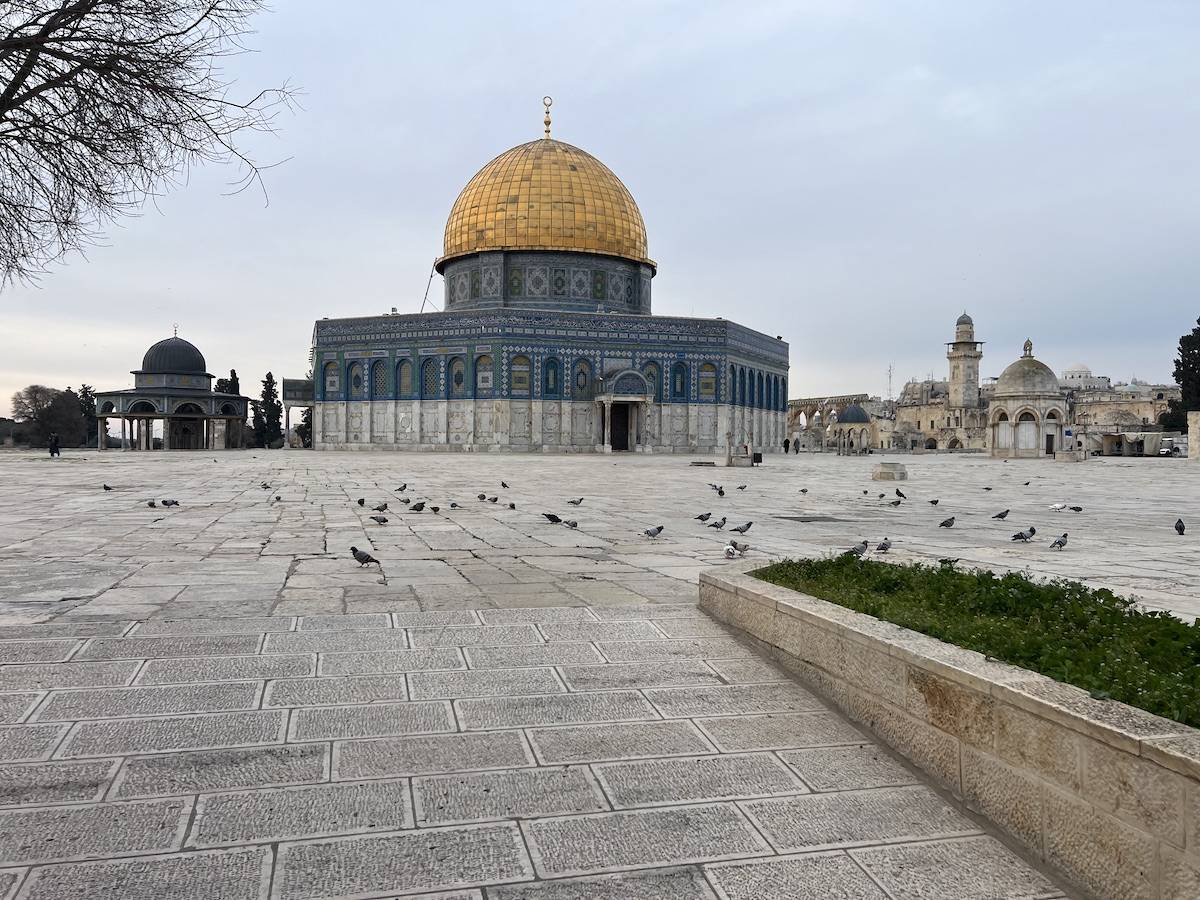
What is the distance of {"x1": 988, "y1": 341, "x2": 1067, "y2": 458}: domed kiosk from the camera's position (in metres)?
38.4

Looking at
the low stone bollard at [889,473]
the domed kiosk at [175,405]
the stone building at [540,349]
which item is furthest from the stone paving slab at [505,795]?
the domed kiosk at [175,405]

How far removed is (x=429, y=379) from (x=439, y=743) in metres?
40.3

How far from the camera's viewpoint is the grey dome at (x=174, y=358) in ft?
167

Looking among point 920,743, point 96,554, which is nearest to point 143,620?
point 96,554

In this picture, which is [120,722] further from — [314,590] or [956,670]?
[956,670]

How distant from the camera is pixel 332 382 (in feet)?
145

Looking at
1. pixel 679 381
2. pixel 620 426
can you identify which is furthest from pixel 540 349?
pixel 679 381

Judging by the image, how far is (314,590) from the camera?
532 cm

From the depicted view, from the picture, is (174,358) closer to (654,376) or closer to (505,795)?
(654,376)

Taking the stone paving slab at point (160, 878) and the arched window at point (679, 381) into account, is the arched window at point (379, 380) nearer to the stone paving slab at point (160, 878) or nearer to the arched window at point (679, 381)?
the arched window at point (679, 381)

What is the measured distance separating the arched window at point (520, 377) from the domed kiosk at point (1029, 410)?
20.3m

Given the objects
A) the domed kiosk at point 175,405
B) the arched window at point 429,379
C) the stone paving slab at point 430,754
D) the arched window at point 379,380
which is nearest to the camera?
the stone paving slab at point 430,754

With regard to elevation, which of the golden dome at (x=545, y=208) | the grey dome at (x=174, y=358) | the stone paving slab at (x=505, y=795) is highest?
the golden dome at (x=545, y=208)

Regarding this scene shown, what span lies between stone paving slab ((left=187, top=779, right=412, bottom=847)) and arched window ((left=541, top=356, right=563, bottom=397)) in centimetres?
3853
